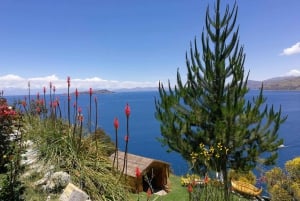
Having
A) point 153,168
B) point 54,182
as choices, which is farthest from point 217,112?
point 54,182

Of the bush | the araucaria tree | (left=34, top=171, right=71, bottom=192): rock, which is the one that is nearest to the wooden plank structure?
the araucaria tree

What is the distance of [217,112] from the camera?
31.7 ft

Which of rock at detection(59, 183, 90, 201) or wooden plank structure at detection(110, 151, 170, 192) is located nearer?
rock at detection(59, 183, 90, 201)

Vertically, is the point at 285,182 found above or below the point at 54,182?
below

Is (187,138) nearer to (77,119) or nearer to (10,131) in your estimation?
(77,119)

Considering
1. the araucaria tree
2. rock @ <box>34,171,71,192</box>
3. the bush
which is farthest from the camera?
the bush

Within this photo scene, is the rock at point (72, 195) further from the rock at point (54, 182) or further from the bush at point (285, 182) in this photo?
the bush at point (285, 182)

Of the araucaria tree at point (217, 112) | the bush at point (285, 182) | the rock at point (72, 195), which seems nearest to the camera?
the rock at point (72, 195)

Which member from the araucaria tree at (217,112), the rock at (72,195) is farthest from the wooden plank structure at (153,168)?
the rock at (72,195)

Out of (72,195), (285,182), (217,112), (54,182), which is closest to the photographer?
(72,195)

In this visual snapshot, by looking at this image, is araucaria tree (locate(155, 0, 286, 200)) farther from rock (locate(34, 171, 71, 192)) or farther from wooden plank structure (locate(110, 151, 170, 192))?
rock (locate(34, 171, 71, 192))

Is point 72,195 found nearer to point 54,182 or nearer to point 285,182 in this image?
point 54,182

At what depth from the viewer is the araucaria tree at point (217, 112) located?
9134 mm

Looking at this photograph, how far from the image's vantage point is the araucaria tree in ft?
30.0
